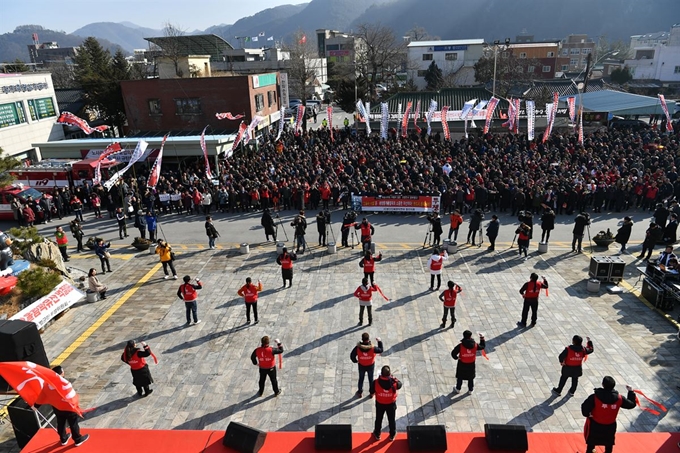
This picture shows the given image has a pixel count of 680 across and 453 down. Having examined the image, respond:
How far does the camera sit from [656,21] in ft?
493

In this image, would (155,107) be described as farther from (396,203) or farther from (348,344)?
(348,344)

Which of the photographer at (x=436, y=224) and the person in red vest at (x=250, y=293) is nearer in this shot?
the person in red vest at (x=250, y=293)

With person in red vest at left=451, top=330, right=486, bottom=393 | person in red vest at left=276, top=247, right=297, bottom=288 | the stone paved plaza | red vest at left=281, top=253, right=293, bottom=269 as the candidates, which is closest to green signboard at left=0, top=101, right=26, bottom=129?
the stone paved plaza

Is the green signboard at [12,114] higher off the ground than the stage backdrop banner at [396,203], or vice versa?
the green signboard at [12,114]

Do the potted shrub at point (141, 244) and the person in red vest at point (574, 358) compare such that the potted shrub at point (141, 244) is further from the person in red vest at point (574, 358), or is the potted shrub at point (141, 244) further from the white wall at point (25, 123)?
the white wall at point (25, 123)

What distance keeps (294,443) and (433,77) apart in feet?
220

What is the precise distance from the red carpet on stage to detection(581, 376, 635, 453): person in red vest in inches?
17.6

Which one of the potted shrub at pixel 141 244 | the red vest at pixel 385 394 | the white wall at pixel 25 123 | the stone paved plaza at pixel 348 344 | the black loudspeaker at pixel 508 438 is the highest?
the white wall at pixel 25 123

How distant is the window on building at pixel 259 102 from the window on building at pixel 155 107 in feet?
24.6

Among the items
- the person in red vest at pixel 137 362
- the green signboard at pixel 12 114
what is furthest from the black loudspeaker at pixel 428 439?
the green signboard at pixel 12 114

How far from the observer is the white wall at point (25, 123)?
32.1m

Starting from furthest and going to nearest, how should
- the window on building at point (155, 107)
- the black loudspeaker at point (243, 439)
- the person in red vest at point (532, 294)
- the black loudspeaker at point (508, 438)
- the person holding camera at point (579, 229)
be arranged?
1. the window on building at point (155, 107)
2. the person holding camera at point (579, 229)
3. the person in red vest at point (532, 294)
4. the black loudspeaker at point (243, 439)
5. the black loudspeaker at point (508, 438)

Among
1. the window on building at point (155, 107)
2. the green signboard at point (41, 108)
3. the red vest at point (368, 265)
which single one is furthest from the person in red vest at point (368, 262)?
the green signboard at point (41, 108)

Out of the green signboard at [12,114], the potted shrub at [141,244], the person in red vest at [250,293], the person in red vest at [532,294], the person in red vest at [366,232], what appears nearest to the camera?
the person in red vest at [532,294]
